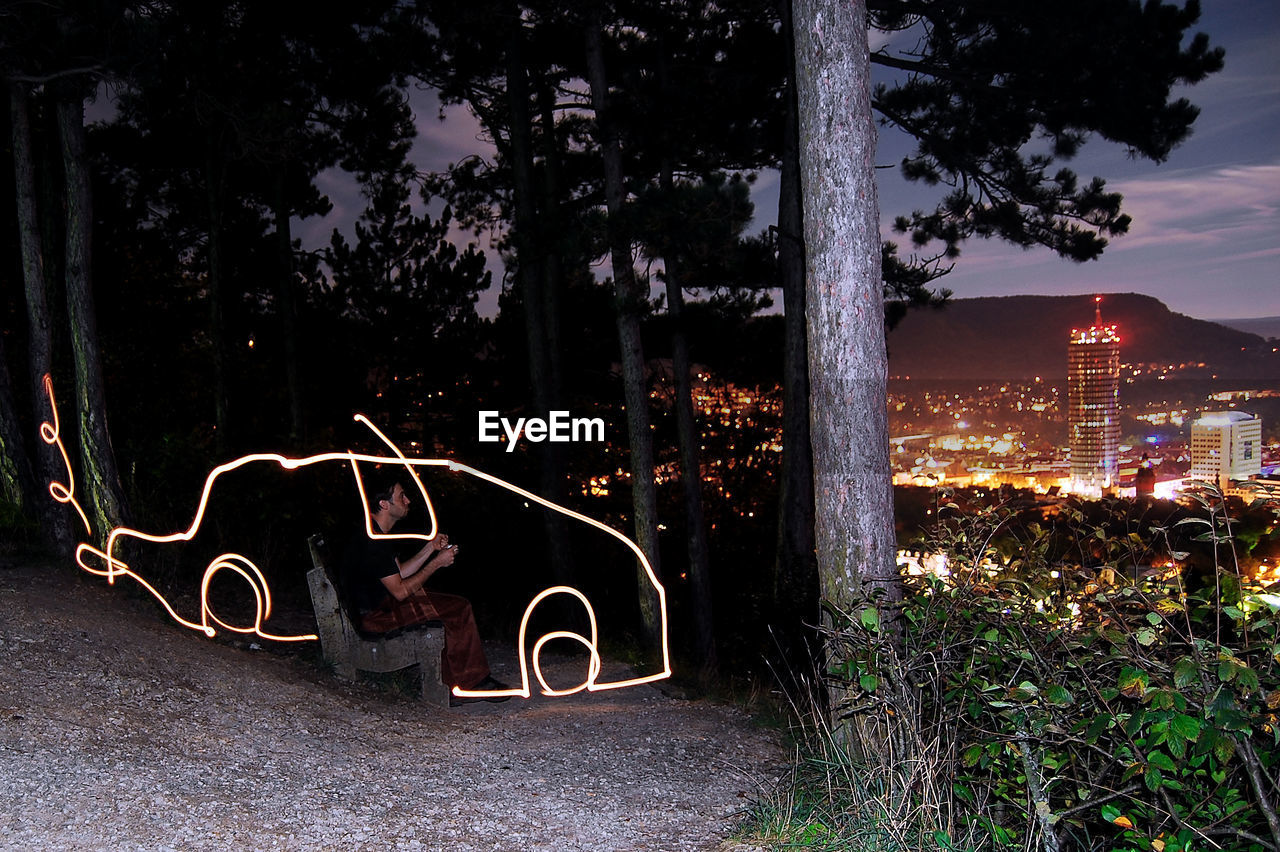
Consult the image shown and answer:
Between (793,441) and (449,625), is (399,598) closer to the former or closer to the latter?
(449,625)

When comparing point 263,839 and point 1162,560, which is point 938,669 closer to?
point 1162,560

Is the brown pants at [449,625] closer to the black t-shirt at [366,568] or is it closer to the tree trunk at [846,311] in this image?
the black t-shirt at [366,568]

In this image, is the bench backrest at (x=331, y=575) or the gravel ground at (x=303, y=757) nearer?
the gravel ground at (x=303, y=757)

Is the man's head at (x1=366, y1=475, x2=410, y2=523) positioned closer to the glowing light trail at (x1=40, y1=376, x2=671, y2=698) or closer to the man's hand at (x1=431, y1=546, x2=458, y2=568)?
the glowing light trail at (x1=40, y1=376, x2=671, y2=698)

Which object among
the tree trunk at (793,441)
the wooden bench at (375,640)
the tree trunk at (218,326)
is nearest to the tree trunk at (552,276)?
the tree trunk at (793,441)

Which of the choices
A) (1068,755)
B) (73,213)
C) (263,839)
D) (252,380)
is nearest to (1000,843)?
(1068,755)

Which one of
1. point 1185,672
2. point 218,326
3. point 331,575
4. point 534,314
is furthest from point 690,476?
point 1185,672
